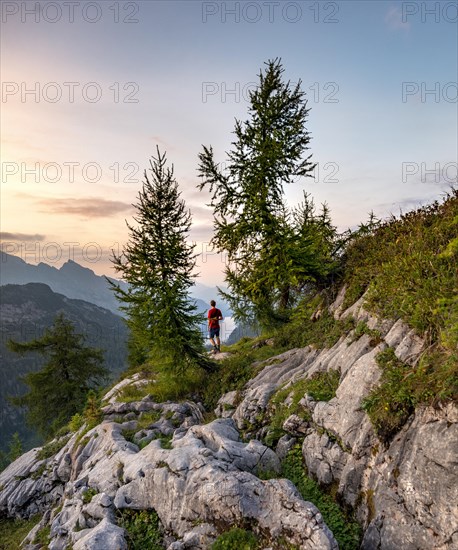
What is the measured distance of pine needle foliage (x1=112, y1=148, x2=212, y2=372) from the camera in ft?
51.4

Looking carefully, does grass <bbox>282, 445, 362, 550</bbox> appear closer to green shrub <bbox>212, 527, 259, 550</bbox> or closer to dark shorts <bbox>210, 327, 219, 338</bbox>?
green shrub <bbox>212, 527, 259, 550</bbox>

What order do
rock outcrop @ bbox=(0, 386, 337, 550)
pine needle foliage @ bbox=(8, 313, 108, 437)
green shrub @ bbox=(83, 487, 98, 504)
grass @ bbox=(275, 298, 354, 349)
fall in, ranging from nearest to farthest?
rock outcrop @ bbox=(0, 386, 337, 550), green shrub @ bbox=(83, 487, 98, 504), grass @ bbox=(275, 298, 354, 349), pine needle foliage @ bbox=(8, 313, 108, 437)

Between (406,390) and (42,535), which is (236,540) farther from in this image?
(42,535)

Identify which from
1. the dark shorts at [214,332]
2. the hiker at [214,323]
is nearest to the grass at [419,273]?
the hiker at [214,323]

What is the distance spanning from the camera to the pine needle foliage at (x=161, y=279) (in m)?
15.7

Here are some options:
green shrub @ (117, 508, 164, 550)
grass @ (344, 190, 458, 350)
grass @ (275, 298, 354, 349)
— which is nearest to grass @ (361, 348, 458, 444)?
grass @ (344, 190, 458, 350)

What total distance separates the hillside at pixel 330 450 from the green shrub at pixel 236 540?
3 centimetres

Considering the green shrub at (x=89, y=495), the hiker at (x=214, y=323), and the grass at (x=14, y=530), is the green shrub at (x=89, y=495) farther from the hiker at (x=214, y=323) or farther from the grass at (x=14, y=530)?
the hiker at (x=214, y=323)

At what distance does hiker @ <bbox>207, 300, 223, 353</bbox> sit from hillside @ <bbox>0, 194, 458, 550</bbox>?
6.69 meters

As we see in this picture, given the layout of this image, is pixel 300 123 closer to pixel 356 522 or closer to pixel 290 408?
pixel 290 408

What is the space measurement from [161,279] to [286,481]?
1113cm

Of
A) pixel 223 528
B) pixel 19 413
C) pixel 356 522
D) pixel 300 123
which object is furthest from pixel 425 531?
pixel 19 413

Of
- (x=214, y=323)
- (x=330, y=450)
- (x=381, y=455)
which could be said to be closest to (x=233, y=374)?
(x=214, y=323)

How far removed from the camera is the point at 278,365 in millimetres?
14766
